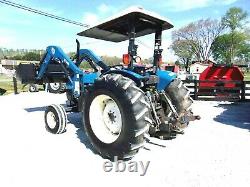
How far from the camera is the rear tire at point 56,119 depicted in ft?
18.9

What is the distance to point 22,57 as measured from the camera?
66.0 meters

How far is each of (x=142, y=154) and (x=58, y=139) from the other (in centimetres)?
185

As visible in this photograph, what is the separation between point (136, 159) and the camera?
4430 mm

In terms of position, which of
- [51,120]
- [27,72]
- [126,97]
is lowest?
[51,120]

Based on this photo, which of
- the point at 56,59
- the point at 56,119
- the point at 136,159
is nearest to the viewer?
the point at 136,159

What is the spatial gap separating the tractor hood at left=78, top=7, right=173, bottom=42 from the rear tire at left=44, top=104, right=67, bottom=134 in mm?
1620

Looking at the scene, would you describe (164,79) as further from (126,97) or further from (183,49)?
(183,49)

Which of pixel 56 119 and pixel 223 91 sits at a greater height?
pixel 223 91

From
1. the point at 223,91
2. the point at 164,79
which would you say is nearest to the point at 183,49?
the point at 223,91

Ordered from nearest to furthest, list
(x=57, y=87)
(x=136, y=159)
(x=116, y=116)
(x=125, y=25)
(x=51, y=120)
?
(x=136, y=159) < (x=116, y=116) < (x=125, y=25) < (x=51, y=120) < (x=57, y=87)

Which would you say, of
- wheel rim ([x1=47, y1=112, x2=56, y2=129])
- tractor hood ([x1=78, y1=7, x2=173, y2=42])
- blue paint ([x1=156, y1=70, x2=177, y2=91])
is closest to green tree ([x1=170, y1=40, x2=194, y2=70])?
tractor hood ([x1=78, y1=7, x2=173, y2=42])

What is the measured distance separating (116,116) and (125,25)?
1637 mm

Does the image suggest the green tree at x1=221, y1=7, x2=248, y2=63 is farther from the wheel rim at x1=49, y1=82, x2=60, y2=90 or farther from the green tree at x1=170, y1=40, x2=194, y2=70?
the wheel rim at x1=49, y1=82, x2=60, y2=90

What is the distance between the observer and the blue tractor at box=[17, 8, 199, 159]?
13.1 feet
